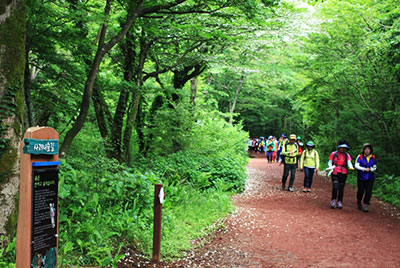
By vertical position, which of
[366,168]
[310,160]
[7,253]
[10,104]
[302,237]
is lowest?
[302,237]

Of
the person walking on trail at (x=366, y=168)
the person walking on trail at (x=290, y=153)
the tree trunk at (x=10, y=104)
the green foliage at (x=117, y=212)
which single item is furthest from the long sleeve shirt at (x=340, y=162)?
the tree trunk at (x=10, y=104)

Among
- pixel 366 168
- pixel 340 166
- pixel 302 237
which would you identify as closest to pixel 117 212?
pixel 302 237

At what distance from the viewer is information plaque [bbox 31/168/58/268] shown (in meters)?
2.76

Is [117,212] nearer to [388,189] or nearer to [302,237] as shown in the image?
[302,237]

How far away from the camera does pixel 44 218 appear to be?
2.83 m

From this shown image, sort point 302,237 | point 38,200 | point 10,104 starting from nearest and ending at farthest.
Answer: point 38,200 < point 10,104 < point 302,237

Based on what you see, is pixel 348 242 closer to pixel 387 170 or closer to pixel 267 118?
pixel 387 170

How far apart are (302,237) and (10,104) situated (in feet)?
18.2

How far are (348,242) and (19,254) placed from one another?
5670 mm

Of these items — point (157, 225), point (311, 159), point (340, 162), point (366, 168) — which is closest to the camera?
point (157, 225)

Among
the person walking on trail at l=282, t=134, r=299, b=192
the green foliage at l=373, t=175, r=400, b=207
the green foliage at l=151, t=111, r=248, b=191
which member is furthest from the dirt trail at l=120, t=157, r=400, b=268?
the person walking on trail at l=282, t=134, r=299, b=192

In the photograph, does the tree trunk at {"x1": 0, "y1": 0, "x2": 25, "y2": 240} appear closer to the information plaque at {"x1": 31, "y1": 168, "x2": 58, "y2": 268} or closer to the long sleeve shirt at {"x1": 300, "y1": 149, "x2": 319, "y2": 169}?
the information plaque at {"x1": 31, "y1": 168, "x2": 58, "y2": 268}

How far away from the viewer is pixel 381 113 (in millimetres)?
12844

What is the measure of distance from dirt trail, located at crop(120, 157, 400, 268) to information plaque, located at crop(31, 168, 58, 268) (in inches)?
92.4
